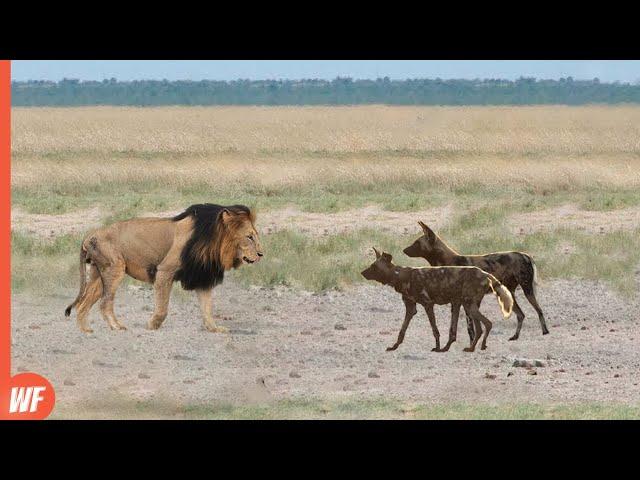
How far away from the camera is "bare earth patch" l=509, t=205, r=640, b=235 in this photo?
19.6m

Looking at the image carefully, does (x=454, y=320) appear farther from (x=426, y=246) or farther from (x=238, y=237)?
(x=238, y=237)

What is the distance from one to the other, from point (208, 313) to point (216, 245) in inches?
38.7

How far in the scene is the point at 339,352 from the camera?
12883 mm

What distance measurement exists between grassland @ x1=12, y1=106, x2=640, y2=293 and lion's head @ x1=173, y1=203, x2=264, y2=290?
11.9ft

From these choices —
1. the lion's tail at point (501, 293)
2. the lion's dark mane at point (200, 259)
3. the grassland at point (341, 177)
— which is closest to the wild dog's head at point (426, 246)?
the lion's tail at point (501, 293)

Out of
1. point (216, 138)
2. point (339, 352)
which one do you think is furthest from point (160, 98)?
point (339, 352)

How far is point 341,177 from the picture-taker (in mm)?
24609

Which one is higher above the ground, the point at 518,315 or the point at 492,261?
the point at 492,261

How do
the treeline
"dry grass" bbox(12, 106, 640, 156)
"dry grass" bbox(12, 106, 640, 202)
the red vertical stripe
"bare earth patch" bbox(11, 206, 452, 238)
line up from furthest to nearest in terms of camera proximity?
1. the treeline
2. "dry grass" bbox(12, 106, 640, 156)
3. "dry grass" bbox(12, 106, 640, 202)
4. "bare earth patch" bbox(11, 206, 452, 238)
5. the red vertical stripe

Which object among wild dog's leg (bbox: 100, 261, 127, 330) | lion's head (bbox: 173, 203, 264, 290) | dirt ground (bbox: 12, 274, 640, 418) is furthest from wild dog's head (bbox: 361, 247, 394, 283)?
wild dog's leg (bbox: 100, 261, 127, 330)

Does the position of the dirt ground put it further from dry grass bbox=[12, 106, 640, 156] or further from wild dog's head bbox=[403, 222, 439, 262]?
dry grass bbox=[12, 106, 640, 156]

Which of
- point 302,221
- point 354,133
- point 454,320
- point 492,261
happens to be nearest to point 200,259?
point 454,320

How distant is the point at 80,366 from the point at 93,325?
1.13 meters

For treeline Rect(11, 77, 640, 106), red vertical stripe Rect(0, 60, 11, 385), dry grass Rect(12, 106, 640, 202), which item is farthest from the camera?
treeline Rect(11, 77, 640, 106)
